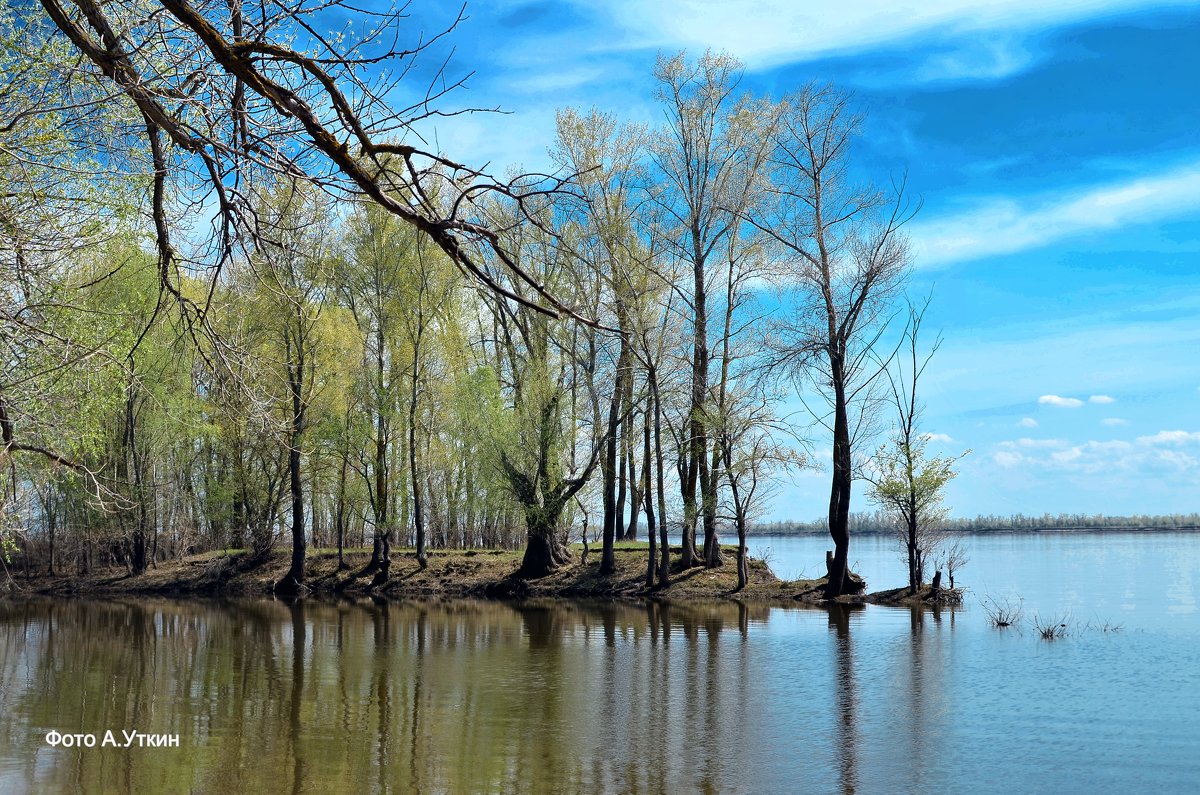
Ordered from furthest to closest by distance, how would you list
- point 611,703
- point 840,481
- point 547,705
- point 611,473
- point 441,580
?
1. point 441,580
2. point 611,473
3. point 840,481
4. point 611,703
5. point 547,705

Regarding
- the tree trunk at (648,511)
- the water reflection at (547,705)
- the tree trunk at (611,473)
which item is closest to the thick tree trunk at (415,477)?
the tree trunk at (611,473)

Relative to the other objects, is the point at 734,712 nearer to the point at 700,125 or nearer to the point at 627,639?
→ the point at 627,639

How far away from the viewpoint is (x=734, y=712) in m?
13.1

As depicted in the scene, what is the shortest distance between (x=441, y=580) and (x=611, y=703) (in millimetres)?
20022

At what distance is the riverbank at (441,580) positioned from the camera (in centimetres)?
2950

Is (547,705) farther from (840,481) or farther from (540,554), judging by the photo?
(540,554)

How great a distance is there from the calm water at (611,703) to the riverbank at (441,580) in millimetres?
4257

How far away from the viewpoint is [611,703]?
1370 centimetres

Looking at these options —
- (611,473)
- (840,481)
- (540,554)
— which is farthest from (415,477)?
(840,481)

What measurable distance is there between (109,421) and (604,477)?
17905 mm

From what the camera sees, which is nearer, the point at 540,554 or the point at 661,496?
the point at 661,496

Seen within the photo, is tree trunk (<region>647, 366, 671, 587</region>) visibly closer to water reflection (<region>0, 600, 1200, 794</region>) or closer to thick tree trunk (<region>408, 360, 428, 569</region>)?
water reflection (<region>0, 600, 1200, 794</region>)

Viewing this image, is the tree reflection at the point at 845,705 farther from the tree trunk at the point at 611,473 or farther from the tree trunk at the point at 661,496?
the tree trunk at the point at 611,473

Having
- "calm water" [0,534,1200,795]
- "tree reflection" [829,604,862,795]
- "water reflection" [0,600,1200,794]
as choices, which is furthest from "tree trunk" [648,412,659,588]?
"tree reflection" [829,604,862,795]
